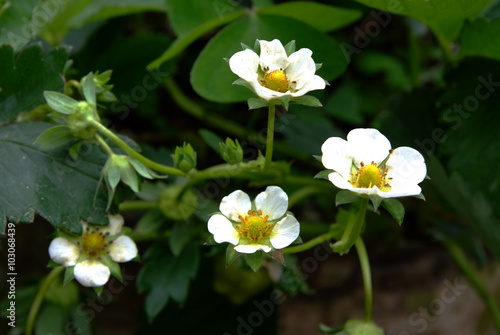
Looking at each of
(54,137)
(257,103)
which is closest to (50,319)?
(54,137)

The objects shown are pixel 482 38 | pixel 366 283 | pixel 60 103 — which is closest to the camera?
pixel 60 103

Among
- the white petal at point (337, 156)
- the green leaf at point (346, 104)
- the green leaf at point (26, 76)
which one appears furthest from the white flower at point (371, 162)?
the green leaf at point (346, 104)

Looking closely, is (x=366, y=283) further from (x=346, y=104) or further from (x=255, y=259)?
(x=346, y=104)

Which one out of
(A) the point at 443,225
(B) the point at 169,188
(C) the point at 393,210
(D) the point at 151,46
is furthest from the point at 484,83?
(D) the point at 151,46

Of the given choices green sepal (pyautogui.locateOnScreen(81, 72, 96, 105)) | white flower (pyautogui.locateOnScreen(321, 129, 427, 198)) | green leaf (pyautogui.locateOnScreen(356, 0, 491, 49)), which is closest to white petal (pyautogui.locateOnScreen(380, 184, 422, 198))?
white flower (pyautogui.locateOnScreen(321, 129, 427, 198))

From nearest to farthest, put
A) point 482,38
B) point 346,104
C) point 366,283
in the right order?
point 366,283, point 482,38, point 346,104

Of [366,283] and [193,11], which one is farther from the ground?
[193,11]

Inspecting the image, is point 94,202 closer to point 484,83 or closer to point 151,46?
point 151,46

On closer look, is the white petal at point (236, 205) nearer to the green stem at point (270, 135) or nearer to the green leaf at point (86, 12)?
the green stem at point (270, 135)
